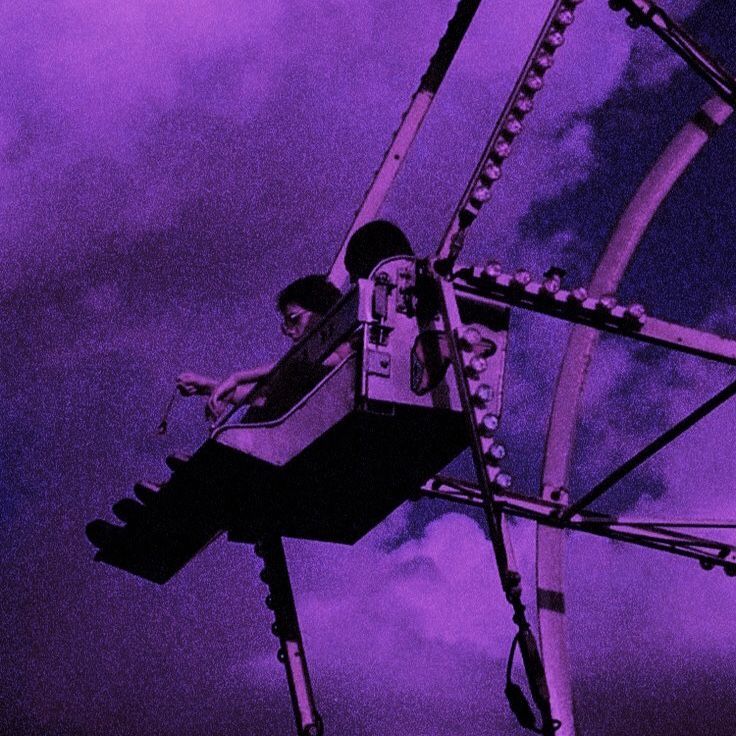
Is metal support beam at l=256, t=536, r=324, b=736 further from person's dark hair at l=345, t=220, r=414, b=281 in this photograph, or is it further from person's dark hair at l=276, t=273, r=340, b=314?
person's dark hair at l=345, t=220, r=414, b=281

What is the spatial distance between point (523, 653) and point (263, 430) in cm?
284

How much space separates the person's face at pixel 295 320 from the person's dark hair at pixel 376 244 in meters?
0.86

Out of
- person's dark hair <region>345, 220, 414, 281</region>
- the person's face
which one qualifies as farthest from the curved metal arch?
the person's face

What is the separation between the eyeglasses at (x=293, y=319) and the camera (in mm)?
10784

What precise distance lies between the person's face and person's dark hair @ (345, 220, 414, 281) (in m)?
0.86

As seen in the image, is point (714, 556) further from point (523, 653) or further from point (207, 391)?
point (207, 391)

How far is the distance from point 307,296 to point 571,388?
3.63 meters

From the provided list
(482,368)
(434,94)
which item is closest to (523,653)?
(482,368)

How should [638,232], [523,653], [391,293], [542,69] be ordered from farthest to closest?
[638,232], [542,69], [391,293], [523,653]

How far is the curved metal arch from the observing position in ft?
39.4

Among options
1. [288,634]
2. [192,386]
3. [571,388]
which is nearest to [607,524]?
[571,388]

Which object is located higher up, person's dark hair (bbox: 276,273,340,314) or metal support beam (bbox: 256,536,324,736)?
person's dark hair (bbox: 276,273,340,314)

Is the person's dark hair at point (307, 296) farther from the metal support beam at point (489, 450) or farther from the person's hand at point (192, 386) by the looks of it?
the metal support beam at point (489, 450)

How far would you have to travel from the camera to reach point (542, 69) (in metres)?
9.38
